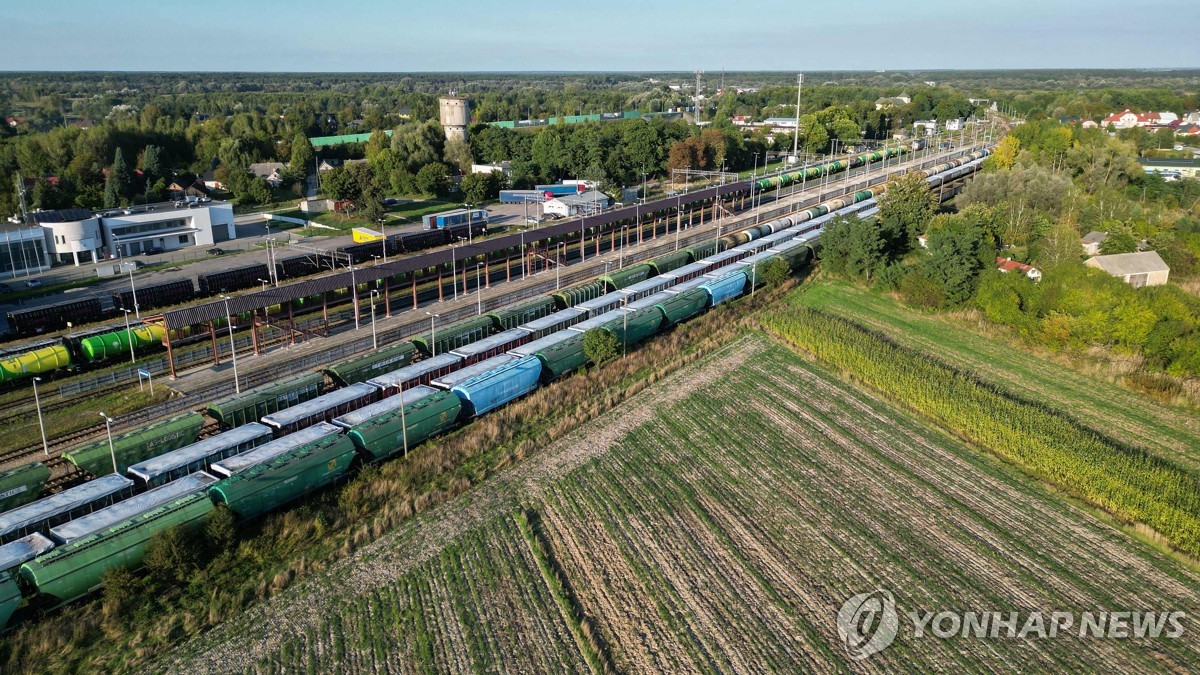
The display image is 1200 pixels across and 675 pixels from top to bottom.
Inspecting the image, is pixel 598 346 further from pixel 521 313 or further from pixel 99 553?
pixel 99 553

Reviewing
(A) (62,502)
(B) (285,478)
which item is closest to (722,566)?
(B) (285,478)

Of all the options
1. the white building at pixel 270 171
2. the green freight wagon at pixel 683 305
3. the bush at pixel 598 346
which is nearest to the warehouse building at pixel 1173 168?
the green freight wagon at pixel 683 305

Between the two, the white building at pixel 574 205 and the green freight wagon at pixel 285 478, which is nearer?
the green freight wagon at pixel 285 478

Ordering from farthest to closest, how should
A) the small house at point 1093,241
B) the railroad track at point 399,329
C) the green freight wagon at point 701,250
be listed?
1. the small house at point 1093,241
2. the green freight wagon at point 701,250
3. the railroad track at point 399,329

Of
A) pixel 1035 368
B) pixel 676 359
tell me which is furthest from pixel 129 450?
pixel 1035 368

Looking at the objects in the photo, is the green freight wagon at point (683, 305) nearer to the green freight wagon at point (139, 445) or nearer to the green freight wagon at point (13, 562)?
the green freight wagon at point (139, 445)

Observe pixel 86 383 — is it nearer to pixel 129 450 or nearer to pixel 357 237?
pixel 129 450
